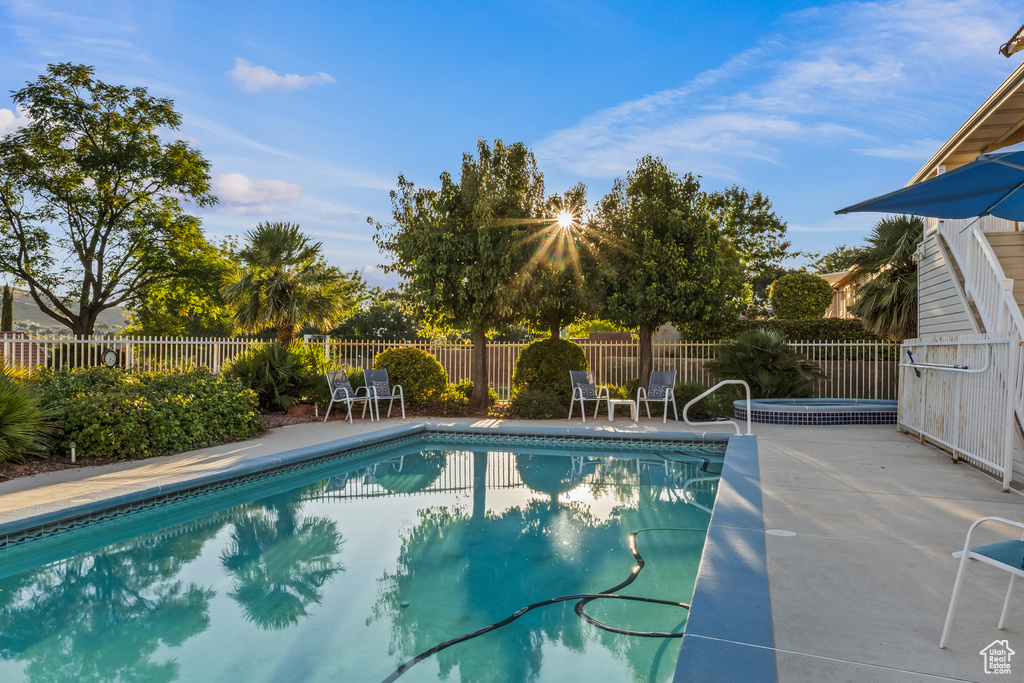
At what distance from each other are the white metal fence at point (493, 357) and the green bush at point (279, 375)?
606 millimetres

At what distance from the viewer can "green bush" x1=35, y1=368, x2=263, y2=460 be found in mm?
6527


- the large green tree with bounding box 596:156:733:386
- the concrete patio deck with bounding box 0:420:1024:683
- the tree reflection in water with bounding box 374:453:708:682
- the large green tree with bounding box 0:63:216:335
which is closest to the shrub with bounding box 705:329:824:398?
the large green tree with bounding box 596:156:733:386

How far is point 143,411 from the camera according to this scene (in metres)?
6.93

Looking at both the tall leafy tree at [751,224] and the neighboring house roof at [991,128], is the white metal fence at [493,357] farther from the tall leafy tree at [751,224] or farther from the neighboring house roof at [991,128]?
the tall leafy tree at [751,224]

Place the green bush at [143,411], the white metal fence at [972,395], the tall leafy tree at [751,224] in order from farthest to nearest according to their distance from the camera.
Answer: the tall leafy tree at [751,224]
the green bush at [143,411]
the white metal fence at [972,395]

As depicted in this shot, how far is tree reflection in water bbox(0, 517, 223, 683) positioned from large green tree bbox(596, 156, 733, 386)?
8.40m

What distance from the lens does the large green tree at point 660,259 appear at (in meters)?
11.1

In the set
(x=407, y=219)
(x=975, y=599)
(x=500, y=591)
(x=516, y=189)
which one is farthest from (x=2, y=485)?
(x=516, y=189)

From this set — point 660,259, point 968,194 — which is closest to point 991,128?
point 660,259

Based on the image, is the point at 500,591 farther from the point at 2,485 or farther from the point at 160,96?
the point at 160,96

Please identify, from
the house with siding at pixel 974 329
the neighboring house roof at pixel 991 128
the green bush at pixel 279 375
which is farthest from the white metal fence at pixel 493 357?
the neighboring house roof at pixel 991 128

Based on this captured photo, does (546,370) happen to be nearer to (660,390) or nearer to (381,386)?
(660,390)

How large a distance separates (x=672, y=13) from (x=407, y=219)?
5.61 m

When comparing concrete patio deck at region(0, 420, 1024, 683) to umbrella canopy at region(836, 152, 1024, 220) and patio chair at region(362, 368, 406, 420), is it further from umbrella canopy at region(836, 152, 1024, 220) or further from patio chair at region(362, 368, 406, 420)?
patio chair at region(362, 368, 406, 420)
